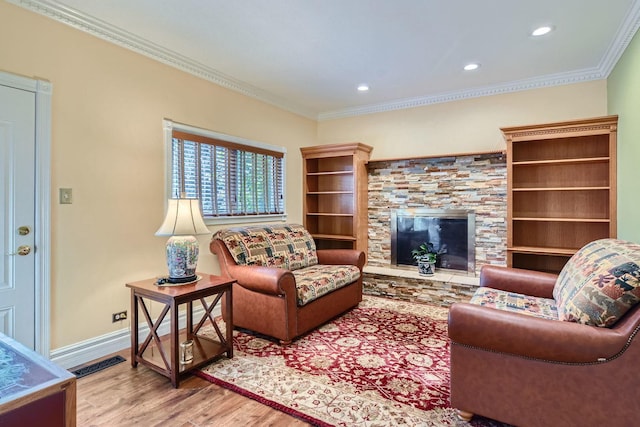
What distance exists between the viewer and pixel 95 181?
2.68 meters

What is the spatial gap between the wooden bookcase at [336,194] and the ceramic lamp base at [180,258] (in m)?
2.57

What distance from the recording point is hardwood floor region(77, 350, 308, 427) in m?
1.91

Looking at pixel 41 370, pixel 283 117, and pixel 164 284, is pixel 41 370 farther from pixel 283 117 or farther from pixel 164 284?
pixel 283 117

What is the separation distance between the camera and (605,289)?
5.46 ft

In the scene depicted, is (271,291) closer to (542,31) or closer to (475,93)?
(542,31)

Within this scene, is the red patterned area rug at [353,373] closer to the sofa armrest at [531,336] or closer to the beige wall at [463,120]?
the sofa armrest at [531,336]

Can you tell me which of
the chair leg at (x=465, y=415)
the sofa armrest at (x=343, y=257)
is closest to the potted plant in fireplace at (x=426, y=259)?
the sofa armrest at (x=343, y=257)

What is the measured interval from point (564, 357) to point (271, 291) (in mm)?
1995

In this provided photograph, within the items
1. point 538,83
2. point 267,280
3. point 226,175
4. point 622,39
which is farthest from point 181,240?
point 538,83

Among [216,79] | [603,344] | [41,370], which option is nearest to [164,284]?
[41,370]

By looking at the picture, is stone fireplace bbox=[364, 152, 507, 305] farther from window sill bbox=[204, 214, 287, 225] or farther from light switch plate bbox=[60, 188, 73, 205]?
light switch plate bbox=[60, 188, 73, 205]

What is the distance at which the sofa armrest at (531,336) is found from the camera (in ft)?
5.14

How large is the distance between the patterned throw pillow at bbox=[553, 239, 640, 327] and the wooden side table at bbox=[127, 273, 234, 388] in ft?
7.24

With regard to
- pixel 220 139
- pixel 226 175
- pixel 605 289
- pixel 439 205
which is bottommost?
pixel 605 289
